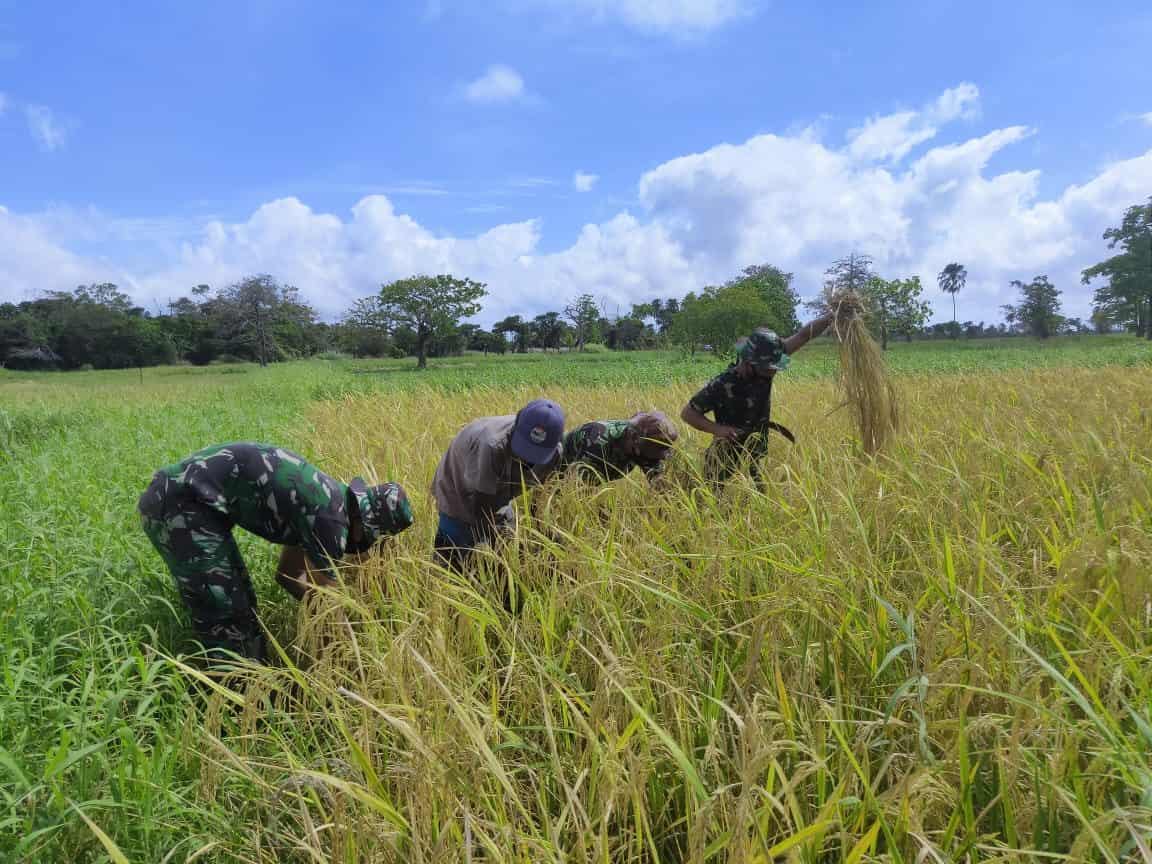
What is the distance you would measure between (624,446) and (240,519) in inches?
65.9

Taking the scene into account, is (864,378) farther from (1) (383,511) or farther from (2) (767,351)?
(1) (383,511)

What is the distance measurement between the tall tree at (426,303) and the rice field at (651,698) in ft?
133

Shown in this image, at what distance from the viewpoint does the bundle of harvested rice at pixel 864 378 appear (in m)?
3.28

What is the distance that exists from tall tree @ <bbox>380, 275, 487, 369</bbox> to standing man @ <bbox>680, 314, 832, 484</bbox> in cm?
3952

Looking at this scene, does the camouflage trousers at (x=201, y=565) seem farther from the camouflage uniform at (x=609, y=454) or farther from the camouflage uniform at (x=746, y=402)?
the camouflage uniform at (x=746, y=402)

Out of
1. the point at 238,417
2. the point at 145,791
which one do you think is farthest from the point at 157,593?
the point at 238,417

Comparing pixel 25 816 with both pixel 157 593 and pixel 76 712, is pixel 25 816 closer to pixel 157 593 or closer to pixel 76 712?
pixel 76 712

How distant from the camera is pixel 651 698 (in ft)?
4.61

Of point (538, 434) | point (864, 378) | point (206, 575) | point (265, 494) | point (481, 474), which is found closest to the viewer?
point (206, 575)

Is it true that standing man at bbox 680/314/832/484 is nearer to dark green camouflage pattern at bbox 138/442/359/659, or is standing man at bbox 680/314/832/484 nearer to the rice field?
the rice field

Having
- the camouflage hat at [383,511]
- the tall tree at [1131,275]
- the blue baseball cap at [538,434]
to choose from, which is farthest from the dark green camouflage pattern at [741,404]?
the tall tree at [1131,275]

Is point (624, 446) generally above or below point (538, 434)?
below

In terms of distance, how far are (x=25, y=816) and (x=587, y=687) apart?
1350 millimetres

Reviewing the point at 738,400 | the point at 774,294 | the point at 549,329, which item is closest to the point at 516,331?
the point at 549,329
